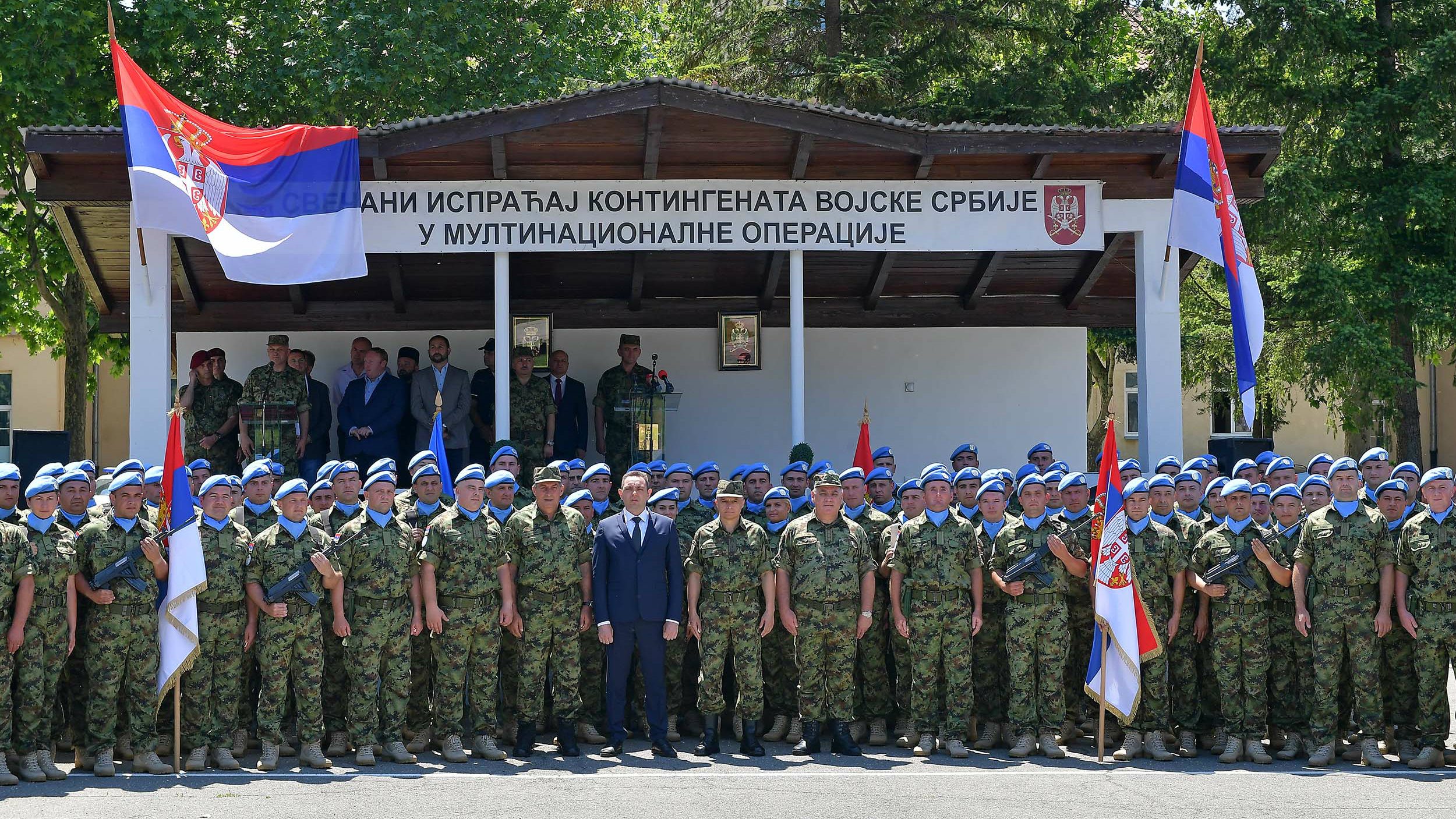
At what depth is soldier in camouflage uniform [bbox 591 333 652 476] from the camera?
13.1m

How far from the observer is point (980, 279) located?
1390 centimetres

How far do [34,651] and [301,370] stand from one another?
16.7 feet

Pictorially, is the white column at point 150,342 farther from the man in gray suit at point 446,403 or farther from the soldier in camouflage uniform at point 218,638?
the soldier in camouflage uniform at point 218,638

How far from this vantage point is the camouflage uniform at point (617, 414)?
13.0 metres

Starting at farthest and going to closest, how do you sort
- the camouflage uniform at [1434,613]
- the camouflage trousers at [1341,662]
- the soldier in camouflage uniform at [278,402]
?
the soldier in camouflage uniform at [278,402]
the camouflage trousers at [1341,662]
the camouflage uniform at [1434,613]

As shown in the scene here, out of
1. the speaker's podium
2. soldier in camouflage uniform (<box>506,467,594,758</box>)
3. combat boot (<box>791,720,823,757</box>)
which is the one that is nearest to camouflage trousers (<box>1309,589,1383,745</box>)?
combat boot (<box>791,720,823,757</box>)

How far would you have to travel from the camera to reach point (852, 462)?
14586 millimetres

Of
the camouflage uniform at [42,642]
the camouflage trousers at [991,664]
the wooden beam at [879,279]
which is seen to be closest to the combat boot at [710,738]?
the camouflage trousers at [991,664]

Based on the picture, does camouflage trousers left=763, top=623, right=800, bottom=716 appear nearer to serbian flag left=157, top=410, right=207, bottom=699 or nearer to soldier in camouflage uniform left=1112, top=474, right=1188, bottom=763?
soldier in camouflage uniform left=1112, top=474, right=1188, bottom=763

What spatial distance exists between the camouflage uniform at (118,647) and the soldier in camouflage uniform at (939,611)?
13.7 feet

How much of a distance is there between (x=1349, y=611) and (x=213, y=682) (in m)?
6.37

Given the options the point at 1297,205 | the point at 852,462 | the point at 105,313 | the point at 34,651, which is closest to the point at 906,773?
the point at 34,651

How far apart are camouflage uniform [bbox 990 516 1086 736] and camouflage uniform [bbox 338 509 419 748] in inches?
137

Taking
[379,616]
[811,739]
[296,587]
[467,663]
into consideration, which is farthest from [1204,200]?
[296,587]
